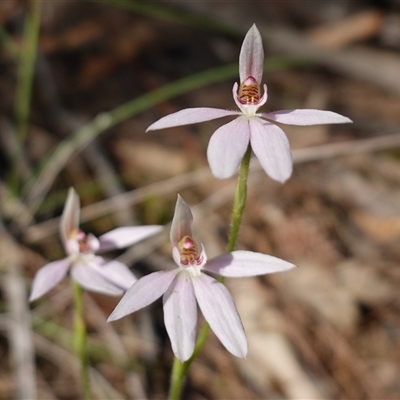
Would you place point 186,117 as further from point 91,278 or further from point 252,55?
point 91,278

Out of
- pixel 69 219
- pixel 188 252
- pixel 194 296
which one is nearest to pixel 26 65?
pixel 69 219

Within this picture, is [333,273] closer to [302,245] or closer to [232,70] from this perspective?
[302,245]

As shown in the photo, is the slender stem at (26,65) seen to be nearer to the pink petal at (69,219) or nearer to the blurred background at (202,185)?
the blurred background at (202,185)

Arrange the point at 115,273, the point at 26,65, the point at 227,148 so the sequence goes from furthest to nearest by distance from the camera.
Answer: the point at 26,65 → the point at 115,273 → the point at 227,148

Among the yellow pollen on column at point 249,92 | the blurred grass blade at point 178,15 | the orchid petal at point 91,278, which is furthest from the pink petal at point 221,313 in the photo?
the blurred grass blade at point 178,15

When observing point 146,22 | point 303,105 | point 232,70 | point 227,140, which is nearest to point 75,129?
point 232,70

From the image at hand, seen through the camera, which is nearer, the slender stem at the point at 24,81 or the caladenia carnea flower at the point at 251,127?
the caladenia carnea flower at the point at 251,127
